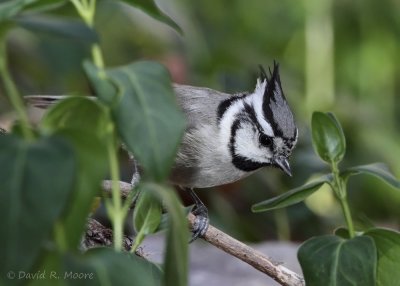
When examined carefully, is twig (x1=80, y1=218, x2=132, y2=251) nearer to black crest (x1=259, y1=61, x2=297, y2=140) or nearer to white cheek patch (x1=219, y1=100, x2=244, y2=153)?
black crest (x1=259, y1=61, x2=297, y2=140)

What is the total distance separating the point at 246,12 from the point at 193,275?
1946 millimetres

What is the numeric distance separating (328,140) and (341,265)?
0.75ft

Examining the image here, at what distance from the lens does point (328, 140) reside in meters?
1.43

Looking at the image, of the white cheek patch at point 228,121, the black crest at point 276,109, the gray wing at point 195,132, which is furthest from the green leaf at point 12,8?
the white cheek patch at point 228,121

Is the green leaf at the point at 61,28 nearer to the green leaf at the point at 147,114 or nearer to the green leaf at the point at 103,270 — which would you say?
the green leaf at the point at 147,114

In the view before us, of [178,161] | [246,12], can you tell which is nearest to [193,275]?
[178,161]

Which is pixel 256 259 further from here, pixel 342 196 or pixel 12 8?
pixel 12 8

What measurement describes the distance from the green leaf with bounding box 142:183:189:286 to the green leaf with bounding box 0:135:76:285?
0.33ft

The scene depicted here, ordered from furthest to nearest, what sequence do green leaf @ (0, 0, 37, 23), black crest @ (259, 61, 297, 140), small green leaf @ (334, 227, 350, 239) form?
black crest @ (259, 61, 297, 140)
small green leaf @ (334, 227, 350, 239)
green leaf @ (0, 0, 37, 23)

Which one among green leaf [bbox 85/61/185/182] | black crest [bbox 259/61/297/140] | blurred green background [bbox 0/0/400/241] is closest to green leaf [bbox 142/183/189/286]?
green leaf [bbox 85/61/185/182]

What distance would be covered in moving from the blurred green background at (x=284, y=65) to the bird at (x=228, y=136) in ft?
1.71

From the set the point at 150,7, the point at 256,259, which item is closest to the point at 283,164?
the point at 256,259

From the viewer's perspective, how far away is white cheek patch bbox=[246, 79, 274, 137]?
2.11 meters

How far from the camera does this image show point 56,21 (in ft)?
3.28
